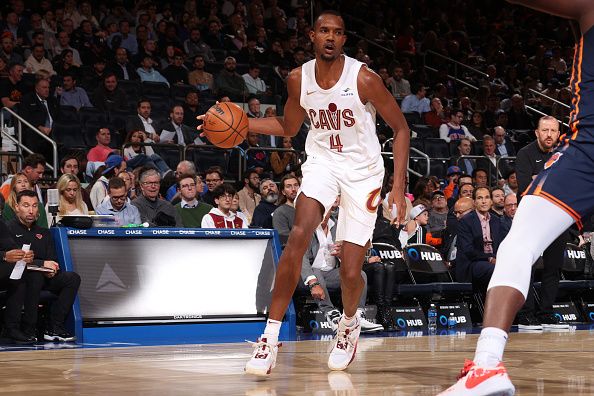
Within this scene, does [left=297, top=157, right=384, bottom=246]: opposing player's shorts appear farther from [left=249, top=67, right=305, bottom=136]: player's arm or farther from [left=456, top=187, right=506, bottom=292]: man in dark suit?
[left=456, top=187, right=506, bottom=292]: man in dark suit

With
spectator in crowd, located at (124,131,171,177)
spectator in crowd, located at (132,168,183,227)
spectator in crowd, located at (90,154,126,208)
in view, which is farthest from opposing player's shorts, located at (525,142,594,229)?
spectator in crowd, located at (124,131,171,177)

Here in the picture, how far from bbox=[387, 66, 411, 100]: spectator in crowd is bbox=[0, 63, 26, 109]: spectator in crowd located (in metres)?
7.42

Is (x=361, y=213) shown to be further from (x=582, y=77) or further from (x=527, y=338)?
(x=527, y=338)

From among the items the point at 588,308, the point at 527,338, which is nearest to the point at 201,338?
the point at 527,338

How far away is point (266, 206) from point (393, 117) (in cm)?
494

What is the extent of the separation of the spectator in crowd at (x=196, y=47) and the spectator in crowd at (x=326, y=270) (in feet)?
23.6

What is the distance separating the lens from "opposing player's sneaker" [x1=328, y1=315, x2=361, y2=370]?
5.84 m

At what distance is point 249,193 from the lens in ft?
39.8

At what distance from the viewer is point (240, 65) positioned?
55.0ft

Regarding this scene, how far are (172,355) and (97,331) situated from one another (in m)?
1.84

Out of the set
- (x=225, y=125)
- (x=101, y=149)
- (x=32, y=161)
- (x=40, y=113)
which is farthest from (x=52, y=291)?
Result: (x=40, y=113)

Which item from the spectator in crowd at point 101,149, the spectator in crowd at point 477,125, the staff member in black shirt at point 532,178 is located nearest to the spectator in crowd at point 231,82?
the spectator in crowd at point 101,149

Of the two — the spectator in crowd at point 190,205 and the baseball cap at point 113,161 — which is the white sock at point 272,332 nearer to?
the spectator in crowd at point 190,205

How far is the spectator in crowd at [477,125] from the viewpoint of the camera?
17.8m
